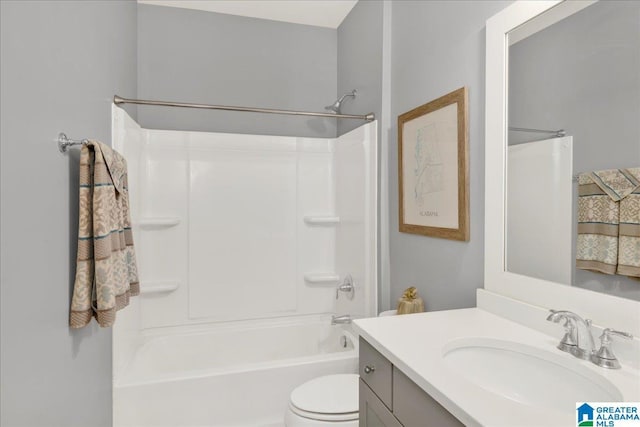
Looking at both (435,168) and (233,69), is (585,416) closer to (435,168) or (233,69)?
(435,168)

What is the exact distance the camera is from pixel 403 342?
1061 mm

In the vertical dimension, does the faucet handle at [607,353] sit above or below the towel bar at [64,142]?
below

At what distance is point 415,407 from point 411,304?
0.89 m

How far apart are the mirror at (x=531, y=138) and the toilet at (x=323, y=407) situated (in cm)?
75

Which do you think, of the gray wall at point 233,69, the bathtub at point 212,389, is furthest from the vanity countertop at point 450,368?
the gray wall at point 233,69

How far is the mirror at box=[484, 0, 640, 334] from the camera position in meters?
0.97

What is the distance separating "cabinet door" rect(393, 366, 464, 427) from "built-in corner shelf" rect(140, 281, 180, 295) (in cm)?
193

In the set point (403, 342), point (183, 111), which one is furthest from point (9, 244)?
point (183, 111)

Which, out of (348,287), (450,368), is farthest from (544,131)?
(348,287)

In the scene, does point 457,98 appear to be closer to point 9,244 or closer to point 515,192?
point 515,192

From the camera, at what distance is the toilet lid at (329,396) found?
1.50 metres

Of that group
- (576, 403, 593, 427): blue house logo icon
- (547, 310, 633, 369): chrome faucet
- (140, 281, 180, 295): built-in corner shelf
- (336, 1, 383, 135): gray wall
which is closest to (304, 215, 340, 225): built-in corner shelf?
(336, 1, 383, 135): gray wall

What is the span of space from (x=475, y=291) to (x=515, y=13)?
1.04m

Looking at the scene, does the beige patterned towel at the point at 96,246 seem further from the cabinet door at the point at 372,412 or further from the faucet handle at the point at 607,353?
the faucet handle at the point at 607,353
